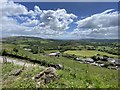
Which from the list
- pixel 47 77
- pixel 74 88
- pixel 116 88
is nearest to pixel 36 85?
pixel 47 77

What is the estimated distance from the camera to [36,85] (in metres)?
11.7

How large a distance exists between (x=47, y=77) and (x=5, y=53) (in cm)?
1809

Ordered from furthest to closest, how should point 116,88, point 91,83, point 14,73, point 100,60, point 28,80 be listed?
1. point 100,60
2. point 14,73
3. point 28,80
4. point 91,83
5. point 116,88

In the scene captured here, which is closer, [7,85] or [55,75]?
[55,75]

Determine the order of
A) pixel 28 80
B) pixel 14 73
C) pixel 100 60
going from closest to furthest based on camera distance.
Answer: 1. pixel 28 80
2. pixel 14 73
3. pixel 100 60

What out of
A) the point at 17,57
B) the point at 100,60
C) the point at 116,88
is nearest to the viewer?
the point at 116,88

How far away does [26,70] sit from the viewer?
579 inches

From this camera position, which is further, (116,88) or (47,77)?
(47,77)

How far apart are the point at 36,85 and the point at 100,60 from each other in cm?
7369

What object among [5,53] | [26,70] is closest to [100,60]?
[5,53]

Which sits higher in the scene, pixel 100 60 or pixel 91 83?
pixel 91 83

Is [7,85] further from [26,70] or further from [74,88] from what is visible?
[74,88]

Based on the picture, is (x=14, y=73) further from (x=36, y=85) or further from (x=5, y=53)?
(x=5, y=53)

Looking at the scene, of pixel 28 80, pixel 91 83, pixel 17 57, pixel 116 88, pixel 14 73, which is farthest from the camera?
pixel 17 57
